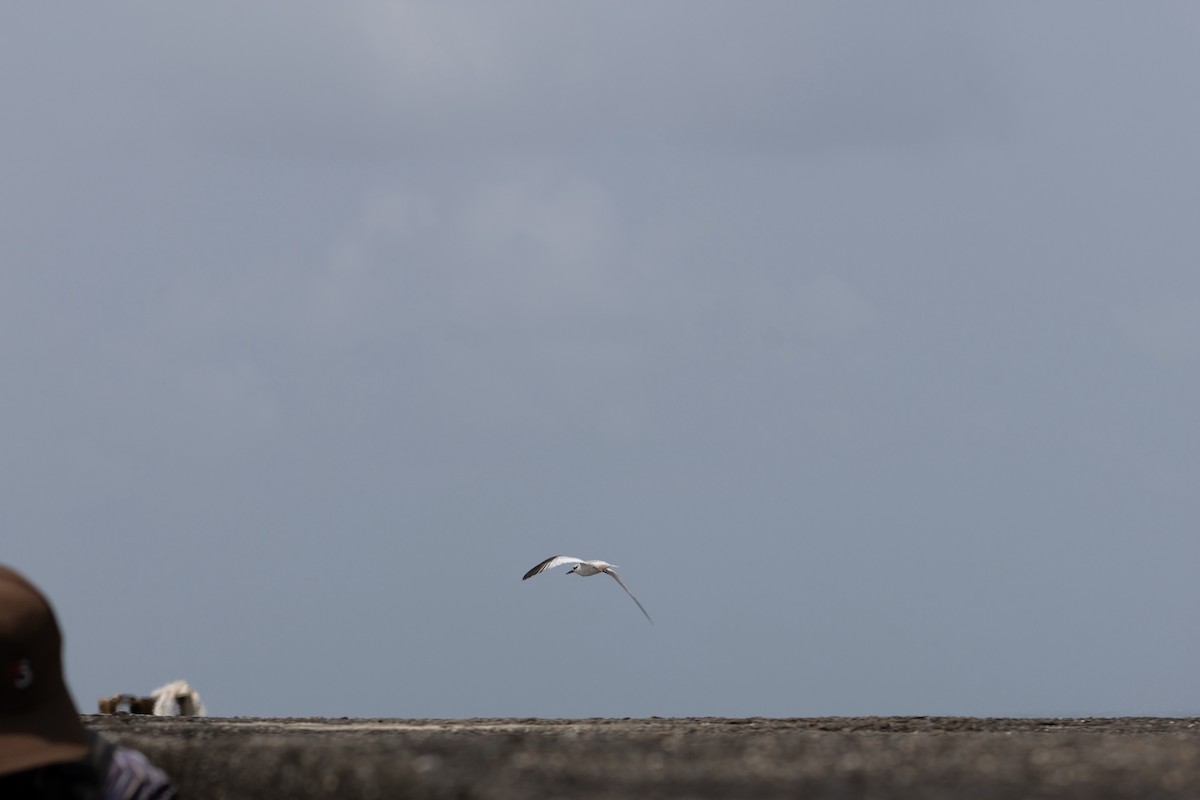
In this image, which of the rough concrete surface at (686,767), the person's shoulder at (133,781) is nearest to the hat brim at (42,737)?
the person's shoulder at (133,781)

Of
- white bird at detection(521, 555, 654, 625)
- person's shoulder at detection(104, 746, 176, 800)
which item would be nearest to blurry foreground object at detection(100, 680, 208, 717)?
white bird at detection(521, 555, 654, 625)

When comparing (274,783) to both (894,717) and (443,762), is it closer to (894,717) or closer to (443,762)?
(443,762)

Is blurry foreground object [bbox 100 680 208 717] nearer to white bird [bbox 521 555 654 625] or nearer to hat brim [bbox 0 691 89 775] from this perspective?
white bird [bbox 521 555 654 625]

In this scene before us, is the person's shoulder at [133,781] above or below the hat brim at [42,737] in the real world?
below

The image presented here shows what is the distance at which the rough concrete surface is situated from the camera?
6523mm

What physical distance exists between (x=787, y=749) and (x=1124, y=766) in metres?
1.58

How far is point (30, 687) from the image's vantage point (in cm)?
615

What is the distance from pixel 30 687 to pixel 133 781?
52cm

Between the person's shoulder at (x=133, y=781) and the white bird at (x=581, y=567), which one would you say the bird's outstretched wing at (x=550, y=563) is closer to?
the white bird at (x=581, y=567)

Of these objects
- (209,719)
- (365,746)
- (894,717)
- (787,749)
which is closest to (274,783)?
(365,746)

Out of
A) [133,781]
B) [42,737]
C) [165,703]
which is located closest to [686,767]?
[133,781]

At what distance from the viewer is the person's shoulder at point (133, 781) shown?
623 cm

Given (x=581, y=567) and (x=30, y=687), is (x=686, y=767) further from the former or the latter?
(x=581, y=567)

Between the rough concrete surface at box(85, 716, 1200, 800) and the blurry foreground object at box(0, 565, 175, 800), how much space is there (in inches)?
42.2
